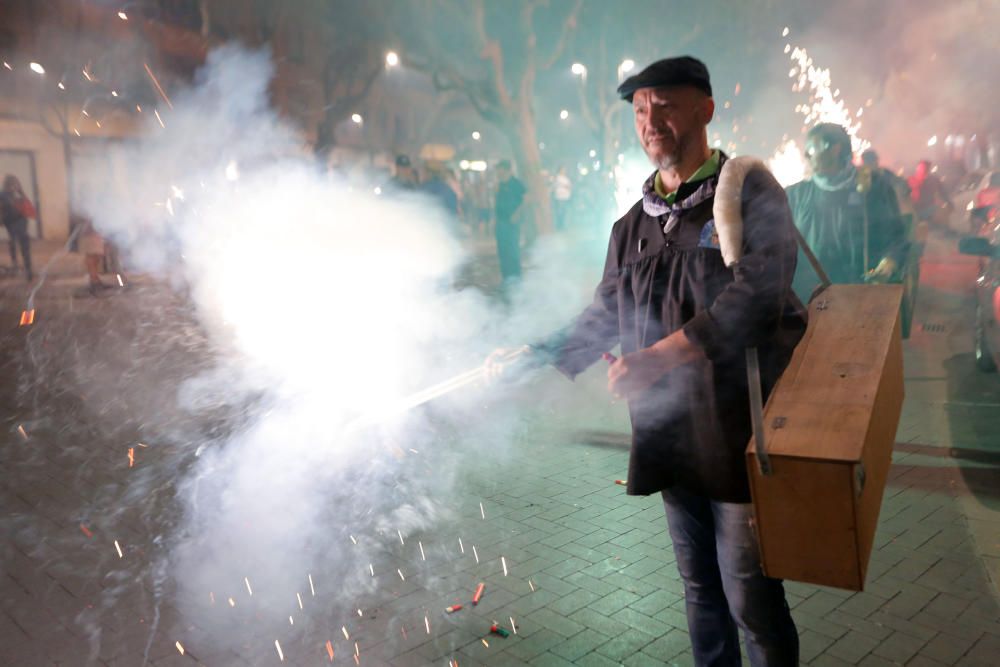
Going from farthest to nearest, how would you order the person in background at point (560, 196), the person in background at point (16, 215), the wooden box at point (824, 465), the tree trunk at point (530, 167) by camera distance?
the person in background at point (560, 196) → the tree trunk at point (530, 167) → the person in background at point (16, 215) → the wooden box at point (824, 465)

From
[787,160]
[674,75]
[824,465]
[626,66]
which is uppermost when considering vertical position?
[626,66]

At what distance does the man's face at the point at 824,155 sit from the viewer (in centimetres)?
→ 483

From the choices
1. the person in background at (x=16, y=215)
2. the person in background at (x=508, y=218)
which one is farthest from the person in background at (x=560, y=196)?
the person in background at (x=16, y=215)

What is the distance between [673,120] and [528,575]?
2.47 m

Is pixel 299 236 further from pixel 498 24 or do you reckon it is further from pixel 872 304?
pixel 498 24

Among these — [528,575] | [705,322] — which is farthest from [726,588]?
[528,575]

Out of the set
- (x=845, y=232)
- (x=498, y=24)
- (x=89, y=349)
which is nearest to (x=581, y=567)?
(x=845, y=232)

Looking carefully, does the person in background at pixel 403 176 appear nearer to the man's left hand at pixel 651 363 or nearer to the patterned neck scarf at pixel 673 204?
the patterned neck scarf at pixel 673 204

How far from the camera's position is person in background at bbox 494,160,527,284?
1292 centimetres

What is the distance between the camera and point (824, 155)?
4867 mm

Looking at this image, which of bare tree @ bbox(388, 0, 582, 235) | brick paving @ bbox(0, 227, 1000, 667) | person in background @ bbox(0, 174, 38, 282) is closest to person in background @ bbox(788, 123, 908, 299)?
brick paving @ bbox(0, 227, 1000, 667)

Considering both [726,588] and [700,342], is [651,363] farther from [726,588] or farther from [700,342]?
[726,588]

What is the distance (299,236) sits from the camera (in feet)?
24.7

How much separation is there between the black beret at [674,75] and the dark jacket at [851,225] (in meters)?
3.15
